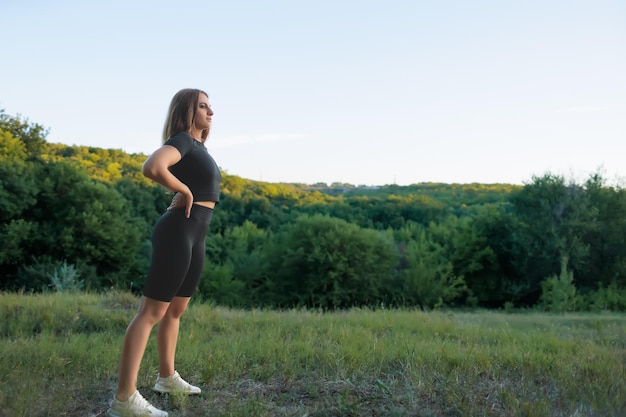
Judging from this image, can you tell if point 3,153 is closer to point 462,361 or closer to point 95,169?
point 95,169

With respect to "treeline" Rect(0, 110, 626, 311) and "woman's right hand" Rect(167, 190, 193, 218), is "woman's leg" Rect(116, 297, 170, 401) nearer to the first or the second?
"woman's right hand" Rect(167, 190, 193, 218)

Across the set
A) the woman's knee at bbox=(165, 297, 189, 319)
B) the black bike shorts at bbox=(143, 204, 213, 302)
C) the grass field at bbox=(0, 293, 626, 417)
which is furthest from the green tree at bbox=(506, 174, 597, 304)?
the black bike shorts at bbox=(143, 204, 213, 302)

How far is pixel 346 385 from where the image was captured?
400 centimetres

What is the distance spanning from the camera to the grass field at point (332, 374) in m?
3.52

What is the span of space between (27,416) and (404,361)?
284cm

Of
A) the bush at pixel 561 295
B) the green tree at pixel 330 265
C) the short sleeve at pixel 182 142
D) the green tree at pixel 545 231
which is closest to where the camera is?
the short sleeve at pixel 182 142

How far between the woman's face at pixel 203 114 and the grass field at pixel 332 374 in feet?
5.96

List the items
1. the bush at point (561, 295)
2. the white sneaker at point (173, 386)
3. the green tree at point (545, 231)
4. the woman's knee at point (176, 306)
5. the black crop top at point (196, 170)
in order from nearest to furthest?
the black crop top at point (196, 170)
the woman's knee at point (176, 306)
the white sneaker at point (173, 386)
the bush at point (561, 295)
the green tree at point (545, 231)

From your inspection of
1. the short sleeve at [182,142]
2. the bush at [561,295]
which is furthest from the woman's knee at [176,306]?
the bush at [561,295]

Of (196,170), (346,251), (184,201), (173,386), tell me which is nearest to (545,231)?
(346,251)

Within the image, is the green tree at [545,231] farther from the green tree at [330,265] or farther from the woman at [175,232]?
the woman at [175,232]

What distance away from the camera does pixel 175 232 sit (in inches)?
129

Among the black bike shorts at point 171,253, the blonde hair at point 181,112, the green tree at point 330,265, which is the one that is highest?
the blonde hair at point 181,112

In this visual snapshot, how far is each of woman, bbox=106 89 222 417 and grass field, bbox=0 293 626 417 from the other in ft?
1.48
